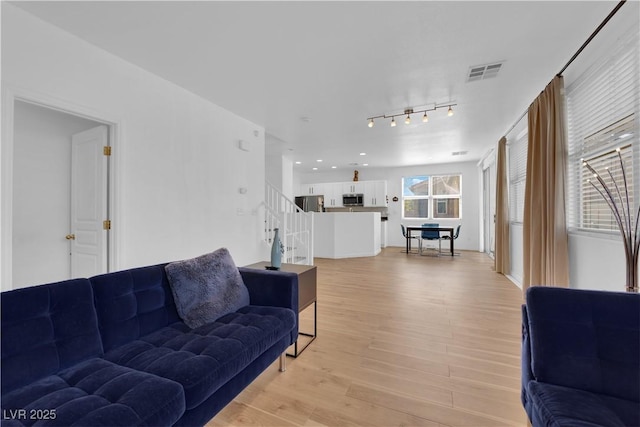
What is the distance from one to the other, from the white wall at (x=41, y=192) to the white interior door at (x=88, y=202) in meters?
0.14

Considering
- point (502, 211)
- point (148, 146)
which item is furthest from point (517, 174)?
point (148, 146)

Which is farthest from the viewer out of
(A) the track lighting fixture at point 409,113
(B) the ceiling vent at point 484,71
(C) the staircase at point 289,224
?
(C) the staircase at point 289,224

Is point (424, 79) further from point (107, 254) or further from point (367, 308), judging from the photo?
point (107, 254)

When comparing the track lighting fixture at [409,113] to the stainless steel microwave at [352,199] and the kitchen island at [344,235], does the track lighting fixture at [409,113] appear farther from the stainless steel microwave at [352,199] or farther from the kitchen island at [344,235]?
the stainless steel microwave at [352,199]

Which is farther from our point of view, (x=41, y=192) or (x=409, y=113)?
(x=409, y=113)

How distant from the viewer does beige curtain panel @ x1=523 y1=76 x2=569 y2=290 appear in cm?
263

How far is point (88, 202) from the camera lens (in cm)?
271

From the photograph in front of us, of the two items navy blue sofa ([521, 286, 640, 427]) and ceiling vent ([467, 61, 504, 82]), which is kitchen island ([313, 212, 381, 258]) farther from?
navy blue sofa ([521, 286, 640, 427])

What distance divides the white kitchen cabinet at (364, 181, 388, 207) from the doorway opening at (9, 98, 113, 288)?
7523 mm

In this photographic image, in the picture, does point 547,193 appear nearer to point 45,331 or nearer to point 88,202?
point 45,331

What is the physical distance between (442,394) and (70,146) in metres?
4.21

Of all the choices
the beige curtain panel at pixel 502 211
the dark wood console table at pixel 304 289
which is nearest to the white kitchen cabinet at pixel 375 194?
the beige curtain panel at pixel 502 211

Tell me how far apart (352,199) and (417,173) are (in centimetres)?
226

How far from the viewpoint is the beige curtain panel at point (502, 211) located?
4875 millimetres
